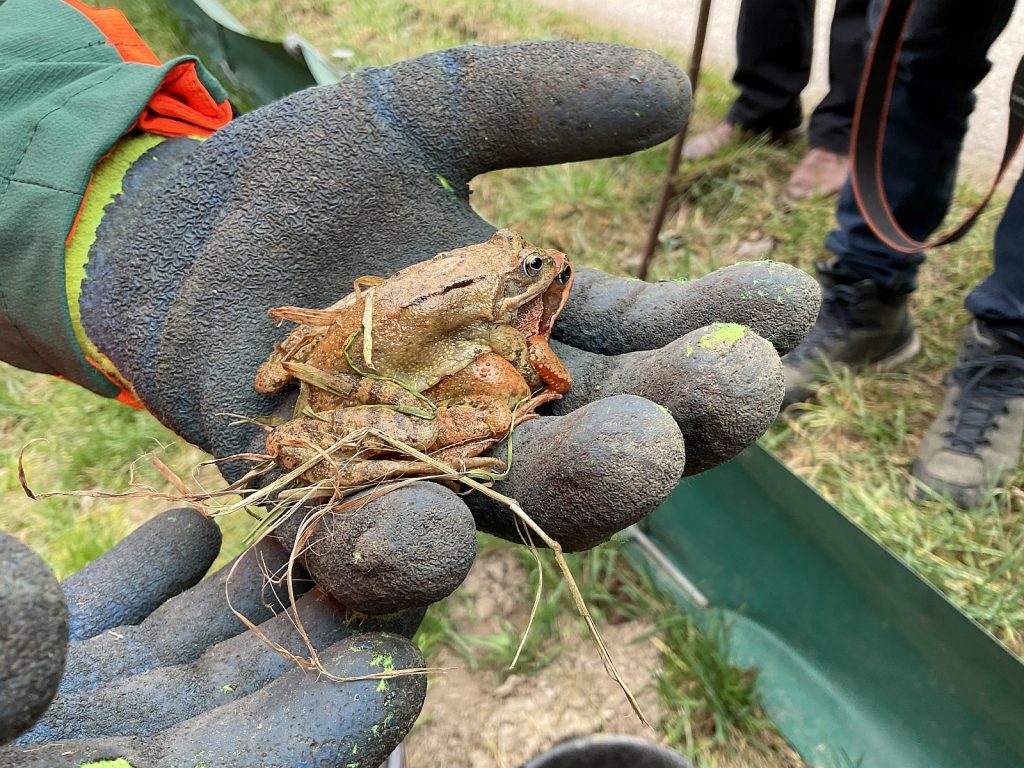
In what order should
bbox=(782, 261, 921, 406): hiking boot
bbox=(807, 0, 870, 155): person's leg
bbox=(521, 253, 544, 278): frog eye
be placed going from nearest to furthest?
bbox=(521, 253, 544, 278): frog eye → bbox=(782, 261, 921, 406): hiking boot → bbox=(807, 0, 870, 155): person's leg

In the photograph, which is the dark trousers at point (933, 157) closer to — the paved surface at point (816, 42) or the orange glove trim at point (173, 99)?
the paved surface at point (816, 42)

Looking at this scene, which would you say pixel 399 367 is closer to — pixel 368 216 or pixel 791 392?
pixel 368 216

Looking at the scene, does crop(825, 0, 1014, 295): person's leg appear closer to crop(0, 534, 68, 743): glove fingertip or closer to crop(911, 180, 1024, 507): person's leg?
crop(911, 180, 1024, 507): person's leg

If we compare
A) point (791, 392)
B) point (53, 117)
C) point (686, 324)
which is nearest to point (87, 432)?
point (53, 117)

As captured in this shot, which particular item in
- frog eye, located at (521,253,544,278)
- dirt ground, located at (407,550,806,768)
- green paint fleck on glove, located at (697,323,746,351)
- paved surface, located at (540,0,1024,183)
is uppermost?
green paint fleck on glove, located at (697,323,746,351)

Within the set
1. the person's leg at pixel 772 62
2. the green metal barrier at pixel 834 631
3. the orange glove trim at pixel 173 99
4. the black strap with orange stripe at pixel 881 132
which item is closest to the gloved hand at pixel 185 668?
the orange glove trim at pixel 173 99

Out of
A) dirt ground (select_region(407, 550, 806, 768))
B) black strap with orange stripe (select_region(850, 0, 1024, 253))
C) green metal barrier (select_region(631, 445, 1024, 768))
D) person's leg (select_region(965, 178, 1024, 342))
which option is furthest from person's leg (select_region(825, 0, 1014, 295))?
dirt ground (select_region(407, 550, 806, 768))
